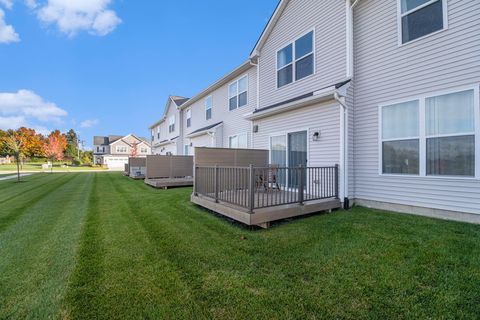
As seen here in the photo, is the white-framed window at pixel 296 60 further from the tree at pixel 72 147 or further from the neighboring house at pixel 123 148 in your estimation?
the tree at pixel 72 147

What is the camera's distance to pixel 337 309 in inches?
87.3

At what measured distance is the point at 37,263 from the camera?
10.3 feet

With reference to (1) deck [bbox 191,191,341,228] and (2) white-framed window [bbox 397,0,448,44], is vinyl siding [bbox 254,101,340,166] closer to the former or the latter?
(1) deck [bbox 191,191,341,228]

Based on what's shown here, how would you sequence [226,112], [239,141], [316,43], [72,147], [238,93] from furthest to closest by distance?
1. [72,147]
2. [226,112]
3. [238,93]
4. [239,141]
5. [316,43]

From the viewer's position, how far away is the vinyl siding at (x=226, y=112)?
35.5ft

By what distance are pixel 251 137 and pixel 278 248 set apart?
6867 mm

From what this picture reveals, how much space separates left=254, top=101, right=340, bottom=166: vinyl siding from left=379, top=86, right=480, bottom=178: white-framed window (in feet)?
3.59

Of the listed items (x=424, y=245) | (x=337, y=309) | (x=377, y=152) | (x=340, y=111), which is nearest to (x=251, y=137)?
(x=340, y=111)

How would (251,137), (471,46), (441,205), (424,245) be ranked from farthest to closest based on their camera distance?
(251,137)
(441,205)
(471,46)
(424,245)

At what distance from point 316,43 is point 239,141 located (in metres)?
5.62

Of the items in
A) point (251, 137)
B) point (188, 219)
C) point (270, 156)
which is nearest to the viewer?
point (188, 219)

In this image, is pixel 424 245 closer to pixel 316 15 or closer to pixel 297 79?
pixel 297 79

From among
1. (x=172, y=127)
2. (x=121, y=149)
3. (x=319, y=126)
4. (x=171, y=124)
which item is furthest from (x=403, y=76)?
(x=121, y=149)

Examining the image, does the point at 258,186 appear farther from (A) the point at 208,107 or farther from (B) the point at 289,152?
(A) the point at 208,107
